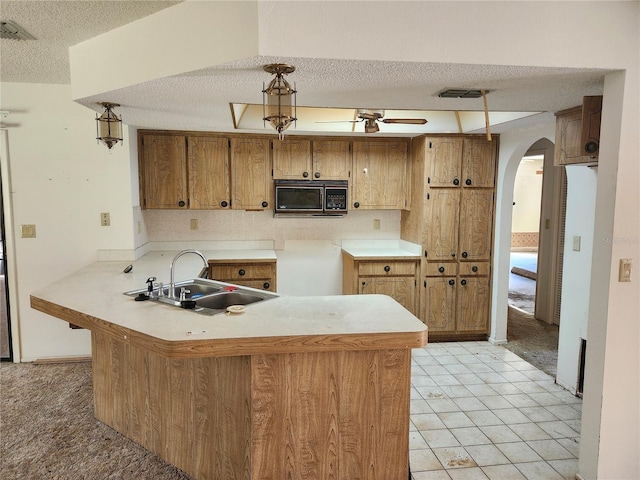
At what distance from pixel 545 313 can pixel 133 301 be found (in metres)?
4.58

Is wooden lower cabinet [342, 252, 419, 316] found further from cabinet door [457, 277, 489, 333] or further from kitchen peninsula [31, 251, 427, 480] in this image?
kitchen peninsula [31, 251, 427, 480]

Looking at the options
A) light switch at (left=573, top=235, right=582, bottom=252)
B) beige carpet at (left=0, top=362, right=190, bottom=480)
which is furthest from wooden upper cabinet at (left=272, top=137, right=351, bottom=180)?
beige carpet at (left=0, top=362, right=190, bottom=480)

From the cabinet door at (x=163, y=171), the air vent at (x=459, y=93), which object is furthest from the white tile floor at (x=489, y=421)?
the cabinet door at (x=163, y=171)

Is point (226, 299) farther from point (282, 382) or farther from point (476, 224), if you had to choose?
point (476, 224)

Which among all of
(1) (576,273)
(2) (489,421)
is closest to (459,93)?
(1) (576,273)

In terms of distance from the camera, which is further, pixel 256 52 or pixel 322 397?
pixel 322 397

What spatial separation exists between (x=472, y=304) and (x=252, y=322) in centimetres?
297

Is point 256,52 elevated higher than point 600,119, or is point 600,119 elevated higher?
point 256,52

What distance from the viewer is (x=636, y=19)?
192 centimetres

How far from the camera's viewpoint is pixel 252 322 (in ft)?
6.40

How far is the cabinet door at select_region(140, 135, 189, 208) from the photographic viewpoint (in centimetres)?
403

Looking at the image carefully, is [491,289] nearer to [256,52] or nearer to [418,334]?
[418,334]

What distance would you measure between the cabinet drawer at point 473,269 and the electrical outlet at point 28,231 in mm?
3856

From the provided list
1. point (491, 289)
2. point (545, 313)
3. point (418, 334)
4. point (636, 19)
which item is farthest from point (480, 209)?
point (418, 334)
